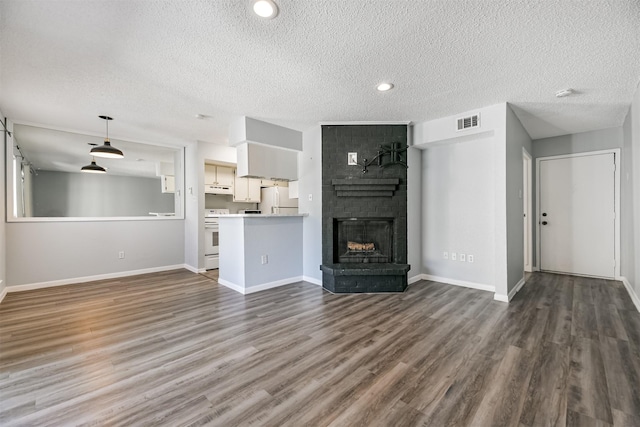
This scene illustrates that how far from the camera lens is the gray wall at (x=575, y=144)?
421 cm

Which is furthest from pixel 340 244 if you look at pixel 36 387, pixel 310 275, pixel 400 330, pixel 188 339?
pixel 36 387

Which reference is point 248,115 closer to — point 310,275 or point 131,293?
point 310,275

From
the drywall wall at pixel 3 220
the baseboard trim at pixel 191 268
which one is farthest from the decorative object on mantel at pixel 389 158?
the drywall wall at pixel 3 220

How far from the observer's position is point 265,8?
170cm

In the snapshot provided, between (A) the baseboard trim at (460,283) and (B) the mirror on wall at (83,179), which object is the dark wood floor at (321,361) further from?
(B) the mirror on wall at (83,179)

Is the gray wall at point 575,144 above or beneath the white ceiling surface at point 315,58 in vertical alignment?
beneath

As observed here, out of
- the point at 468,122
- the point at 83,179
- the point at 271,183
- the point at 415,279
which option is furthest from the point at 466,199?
the point at 83,179

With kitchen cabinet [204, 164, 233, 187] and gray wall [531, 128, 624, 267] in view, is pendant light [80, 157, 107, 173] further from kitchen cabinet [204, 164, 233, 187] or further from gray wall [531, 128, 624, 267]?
gray wall [531, 128, 624, 267]

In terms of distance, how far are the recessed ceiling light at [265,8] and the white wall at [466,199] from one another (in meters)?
2.83

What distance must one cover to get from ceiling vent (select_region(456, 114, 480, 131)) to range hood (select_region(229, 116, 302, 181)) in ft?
7.47

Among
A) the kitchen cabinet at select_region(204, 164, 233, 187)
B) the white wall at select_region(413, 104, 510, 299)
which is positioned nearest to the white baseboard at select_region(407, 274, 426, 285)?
the white wall at select_region(413, 104, 510, 299)

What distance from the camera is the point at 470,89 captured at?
287 centimetres

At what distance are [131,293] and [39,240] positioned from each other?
1.70m

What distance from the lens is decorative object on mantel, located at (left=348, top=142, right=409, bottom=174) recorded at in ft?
12.8
